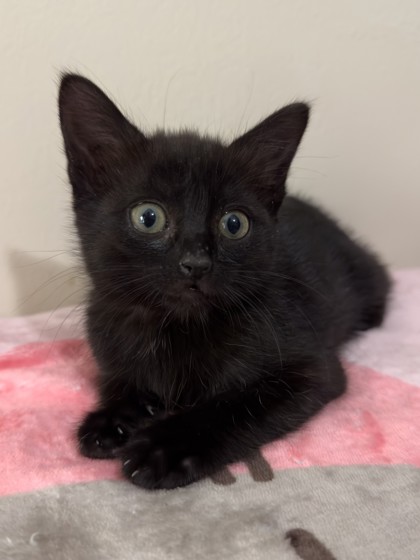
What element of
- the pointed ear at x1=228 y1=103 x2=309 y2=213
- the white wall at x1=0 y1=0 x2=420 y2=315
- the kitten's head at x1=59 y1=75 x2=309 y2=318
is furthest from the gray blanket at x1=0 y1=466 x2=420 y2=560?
the white wall at x1=0 y1=0 x2=420 y2=315

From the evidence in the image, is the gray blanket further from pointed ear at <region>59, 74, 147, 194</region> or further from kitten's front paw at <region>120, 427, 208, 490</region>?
pointed ear at <region>59, 74, 147, 194</region>

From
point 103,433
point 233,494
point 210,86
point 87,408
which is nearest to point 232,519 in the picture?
point 233,494

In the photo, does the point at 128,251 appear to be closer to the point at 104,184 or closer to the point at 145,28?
the point at 104,184

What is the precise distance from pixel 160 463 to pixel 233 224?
1.55ft

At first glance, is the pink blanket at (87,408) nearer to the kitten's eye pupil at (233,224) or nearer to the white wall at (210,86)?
the white wall at (210,86)

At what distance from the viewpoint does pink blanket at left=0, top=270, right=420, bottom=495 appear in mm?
1068

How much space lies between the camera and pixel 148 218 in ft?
3.51

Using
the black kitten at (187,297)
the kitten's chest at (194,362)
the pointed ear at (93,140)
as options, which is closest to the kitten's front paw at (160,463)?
the black kitten at (187,297)

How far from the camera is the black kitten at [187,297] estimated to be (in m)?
1.05

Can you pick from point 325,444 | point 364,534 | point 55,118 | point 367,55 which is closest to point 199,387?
point 325,444

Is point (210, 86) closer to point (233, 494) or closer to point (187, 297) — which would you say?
point (187, 297)

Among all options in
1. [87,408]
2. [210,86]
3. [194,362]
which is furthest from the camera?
[210,86]

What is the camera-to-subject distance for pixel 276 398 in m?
1.19

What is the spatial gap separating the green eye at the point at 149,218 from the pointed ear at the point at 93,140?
0.47 ft
